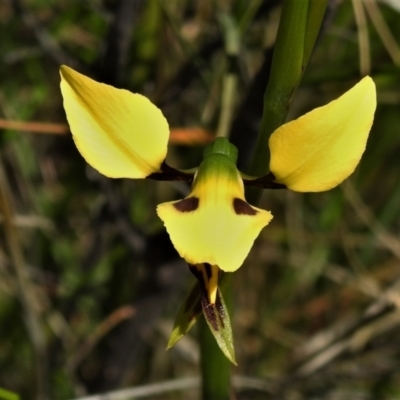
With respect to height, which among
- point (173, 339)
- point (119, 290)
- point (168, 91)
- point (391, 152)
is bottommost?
point (173, 339)

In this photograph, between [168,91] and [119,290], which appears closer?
[168,91]

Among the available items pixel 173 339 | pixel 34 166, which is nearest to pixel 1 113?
pixel 34 166

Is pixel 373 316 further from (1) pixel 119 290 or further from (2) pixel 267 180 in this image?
(2) pixel 267 180

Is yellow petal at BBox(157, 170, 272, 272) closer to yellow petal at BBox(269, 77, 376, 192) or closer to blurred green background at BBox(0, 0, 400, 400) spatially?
yellow petal at BBox(269, 77, 376, 192)

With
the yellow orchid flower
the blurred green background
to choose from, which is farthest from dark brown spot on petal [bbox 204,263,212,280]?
the blurred green background

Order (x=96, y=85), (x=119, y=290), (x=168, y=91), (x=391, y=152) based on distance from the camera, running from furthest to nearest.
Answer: (x=391, y=152) → (x=119, y=290) → (x=168, y=91) → (x=96, y=85)

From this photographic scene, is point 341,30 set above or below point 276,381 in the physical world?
above

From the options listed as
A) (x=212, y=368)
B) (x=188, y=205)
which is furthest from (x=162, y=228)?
(x=188, y=205)
